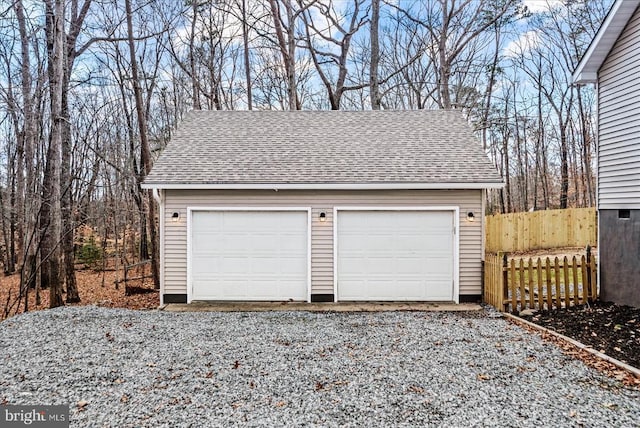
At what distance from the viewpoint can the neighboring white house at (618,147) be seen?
6703 millimetres

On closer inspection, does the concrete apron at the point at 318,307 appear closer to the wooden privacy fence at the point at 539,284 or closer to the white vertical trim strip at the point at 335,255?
the white vertical trim strip at the point at 335,255

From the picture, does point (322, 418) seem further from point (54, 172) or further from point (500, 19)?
point (500, 19)

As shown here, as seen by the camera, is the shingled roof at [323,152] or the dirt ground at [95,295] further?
the dirt ground at [95,295]

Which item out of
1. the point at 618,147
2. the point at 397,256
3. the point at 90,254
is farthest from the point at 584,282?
the point at 90,254

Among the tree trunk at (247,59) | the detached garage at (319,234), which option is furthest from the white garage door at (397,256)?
the tree trunk at (247,59)

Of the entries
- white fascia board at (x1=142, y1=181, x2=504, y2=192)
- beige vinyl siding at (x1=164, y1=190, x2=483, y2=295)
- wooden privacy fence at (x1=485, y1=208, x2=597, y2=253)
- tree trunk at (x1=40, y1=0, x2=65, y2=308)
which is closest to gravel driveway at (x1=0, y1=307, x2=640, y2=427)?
beige vinyl siding at (x1=164, y1=190, x2=483, y2=295)

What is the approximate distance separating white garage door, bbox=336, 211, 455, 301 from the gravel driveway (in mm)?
1504

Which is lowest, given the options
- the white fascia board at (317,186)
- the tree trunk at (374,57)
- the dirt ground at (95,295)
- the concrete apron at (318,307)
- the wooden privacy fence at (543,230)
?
the dirt ground at (95,295)

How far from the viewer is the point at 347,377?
168 inches

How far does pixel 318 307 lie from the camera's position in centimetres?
774

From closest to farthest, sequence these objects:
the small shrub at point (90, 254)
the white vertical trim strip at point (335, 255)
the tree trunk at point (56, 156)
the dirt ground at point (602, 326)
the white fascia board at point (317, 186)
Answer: the dirt ground at point (602, 326) < the white fascia board at point (317, 186) < the white vertical trim strip at point (335, 255) < the tree trunk at point (56, 156) < the small shrub at point (90, 254)

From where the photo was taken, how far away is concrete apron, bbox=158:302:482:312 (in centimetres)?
750

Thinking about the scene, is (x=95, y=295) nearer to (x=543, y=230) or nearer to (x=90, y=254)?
(x=90, y=254)

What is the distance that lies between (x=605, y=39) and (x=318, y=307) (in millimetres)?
7222
